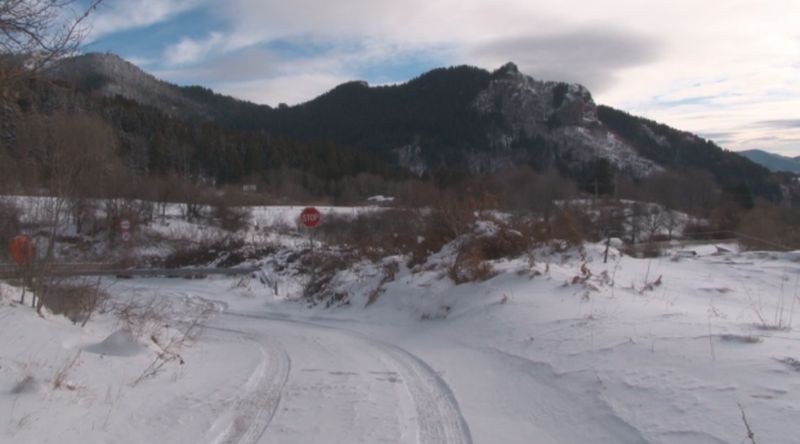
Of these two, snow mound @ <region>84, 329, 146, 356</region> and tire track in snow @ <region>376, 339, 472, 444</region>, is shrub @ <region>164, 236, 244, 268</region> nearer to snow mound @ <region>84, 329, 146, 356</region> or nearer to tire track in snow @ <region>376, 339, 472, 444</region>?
snow mound @ <region>84, 329, 146, 356</region>

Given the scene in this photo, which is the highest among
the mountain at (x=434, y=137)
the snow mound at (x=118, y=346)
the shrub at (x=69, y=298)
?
the mountain at (x=434, y=137)

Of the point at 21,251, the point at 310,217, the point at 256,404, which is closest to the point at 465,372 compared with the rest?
the point at 256,404

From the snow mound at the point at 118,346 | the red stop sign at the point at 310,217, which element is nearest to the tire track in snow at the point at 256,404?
the snow mound at the point at 118,346

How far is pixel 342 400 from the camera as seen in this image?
7.14m

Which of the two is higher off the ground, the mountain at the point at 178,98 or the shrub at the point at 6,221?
the mountain at the point at 178,98

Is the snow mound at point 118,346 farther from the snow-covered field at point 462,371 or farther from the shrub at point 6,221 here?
the shrub at point 6,221

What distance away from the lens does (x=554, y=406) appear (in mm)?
6621

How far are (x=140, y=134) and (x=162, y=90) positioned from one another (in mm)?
66507

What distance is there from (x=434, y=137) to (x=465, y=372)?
17168 cm

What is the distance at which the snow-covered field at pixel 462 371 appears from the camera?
567cm

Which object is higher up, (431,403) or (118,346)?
(118,346)


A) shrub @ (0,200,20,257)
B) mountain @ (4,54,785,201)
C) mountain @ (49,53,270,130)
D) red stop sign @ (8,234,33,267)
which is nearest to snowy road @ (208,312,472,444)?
red stop sign @ (8,234,33,267)

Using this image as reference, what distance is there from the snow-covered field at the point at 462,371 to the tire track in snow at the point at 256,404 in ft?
0.11

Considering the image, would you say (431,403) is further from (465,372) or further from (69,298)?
(69,298)
